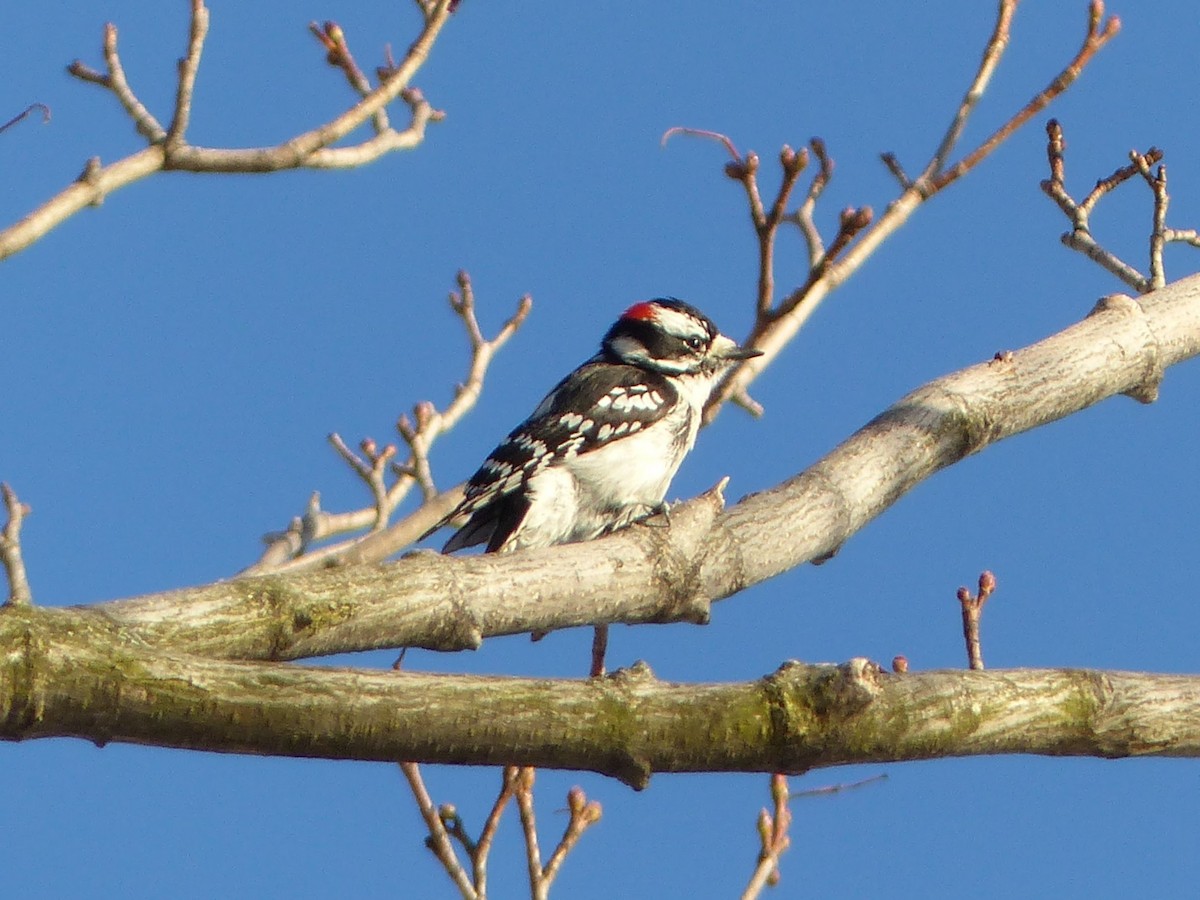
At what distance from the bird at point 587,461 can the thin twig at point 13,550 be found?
1.54 m

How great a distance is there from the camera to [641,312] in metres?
7.33

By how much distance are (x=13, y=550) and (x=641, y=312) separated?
147 inches

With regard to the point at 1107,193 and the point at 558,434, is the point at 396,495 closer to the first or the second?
the point at 558,434

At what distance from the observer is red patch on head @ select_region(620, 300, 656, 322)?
7.26 metres

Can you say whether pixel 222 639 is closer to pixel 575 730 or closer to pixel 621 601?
pixel 575 730

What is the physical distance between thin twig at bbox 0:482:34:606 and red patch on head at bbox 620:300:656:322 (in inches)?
130

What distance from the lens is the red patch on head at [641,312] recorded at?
726 cm

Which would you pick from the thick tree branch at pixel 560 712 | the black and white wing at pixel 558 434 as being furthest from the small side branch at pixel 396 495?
the thick tree branch at pixel 560 712

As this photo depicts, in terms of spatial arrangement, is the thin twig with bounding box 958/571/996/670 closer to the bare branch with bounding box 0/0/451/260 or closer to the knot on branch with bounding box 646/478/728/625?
the knot on branch with bounding box 646/478/728/625

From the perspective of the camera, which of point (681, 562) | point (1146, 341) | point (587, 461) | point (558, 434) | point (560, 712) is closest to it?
point (560, 712)

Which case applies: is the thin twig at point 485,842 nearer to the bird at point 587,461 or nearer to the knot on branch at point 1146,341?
the bird at point 587,461

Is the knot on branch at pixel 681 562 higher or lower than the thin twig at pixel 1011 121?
lower

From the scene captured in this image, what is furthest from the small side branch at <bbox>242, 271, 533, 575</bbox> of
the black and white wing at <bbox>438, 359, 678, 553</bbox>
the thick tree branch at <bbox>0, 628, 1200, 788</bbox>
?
the thick tree branch at <bbox>0, 628, 1200, 788</bbox>

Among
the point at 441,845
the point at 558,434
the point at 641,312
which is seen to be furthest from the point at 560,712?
the point at 641,312
